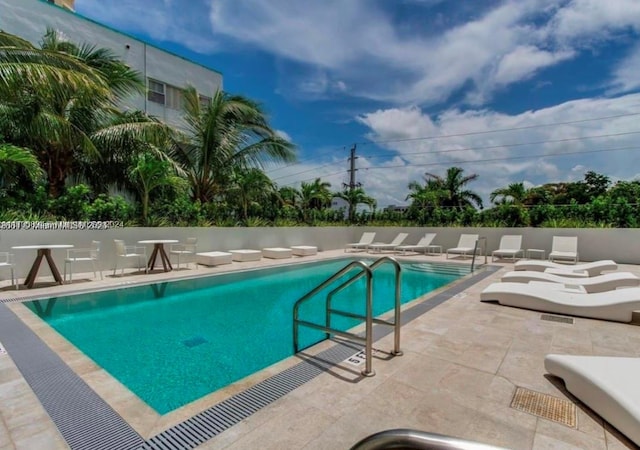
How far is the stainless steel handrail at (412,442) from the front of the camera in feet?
3.11

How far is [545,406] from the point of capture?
8.74 ft

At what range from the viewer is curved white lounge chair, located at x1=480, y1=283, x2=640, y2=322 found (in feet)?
16.2

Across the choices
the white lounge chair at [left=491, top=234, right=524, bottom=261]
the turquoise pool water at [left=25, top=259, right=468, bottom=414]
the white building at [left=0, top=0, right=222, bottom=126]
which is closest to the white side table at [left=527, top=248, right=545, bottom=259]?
the white lounge chair at [left=491, top=234, right=524, bottom=261]

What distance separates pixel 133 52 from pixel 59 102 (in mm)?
7315

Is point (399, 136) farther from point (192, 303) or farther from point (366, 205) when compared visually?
point (192, 303)

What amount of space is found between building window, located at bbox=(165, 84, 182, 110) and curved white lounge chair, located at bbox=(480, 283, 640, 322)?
1715 centimetres

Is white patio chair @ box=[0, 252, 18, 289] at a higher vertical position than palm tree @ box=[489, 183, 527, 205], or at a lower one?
lower

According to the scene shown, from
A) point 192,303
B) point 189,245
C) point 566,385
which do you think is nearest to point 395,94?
point 189,245

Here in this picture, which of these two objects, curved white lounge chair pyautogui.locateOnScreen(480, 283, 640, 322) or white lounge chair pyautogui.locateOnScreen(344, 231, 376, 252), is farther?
white lounge chair pyautogui.locateOnScreen(344, 231, 376, 252)

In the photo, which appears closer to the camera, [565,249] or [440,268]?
[440,268]

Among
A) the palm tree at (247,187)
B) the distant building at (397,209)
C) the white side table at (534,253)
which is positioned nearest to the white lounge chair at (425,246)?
the distant building at (397,209)

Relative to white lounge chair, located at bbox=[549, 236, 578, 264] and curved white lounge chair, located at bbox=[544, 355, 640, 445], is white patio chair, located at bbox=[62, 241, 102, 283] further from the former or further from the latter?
white lounge chair, located at bbox=[549, 236, 578, 264]

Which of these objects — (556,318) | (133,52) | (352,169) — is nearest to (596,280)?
(556,318)

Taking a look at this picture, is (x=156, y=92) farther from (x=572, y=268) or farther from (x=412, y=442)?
(x=412, y=442)
